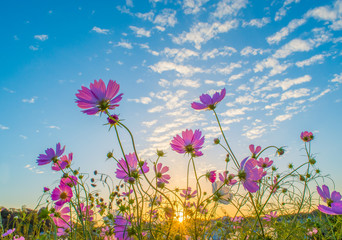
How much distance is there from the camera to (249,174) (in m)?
0.88

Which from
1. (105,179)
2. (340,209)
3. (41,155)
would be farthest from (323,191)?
(41,155)

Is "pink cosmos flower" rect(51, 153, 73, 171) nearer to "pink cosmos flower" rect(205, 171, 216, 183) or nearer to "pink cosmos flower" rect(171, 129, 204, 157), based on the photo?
"pink cosmos flower" rect(171, 129, 204, 157)

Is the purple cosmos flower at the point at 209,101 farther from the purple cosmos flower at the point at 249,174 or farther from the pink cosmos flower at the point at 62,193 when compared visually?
the pink cosmos flower at the point at 62,193

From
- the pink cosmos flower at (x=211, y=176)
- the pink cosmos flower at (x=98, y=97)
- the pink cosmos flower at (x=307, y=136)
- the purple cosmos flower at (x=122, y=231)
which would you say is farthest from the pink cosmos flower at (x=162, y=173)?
the pink cosmos flower at (x=307, y=136)

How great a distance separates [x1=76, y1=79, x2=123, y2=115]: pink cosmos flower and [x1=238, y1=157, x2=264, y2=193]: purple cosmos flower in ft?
1.73

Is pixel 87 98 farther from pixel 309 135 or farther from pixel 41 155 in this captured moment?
pixel 309 135

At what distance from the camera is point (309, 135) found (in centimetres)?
184

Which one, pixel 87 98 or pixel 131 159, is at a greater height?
pixel 87 98

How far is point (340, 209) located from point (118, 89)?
0.64 meters

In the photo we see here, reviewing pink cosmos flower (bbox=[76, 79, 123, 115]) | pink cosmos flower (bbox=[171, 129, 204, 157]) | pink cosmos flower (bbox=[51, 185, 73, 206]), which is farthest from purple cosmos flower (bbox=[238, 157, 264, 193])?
pink cosmos flower (bbox=[51, 185, 73, 206])

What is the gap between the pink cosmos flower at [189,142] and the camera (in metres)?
1.04

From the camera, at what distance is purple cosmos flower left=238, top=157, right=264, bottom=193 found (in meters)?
0.85

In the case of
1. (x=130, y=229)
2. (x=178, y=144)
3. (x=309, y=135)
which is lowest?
(x=130, y=229)

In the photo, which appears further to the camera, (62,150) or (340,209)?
(62,150)
